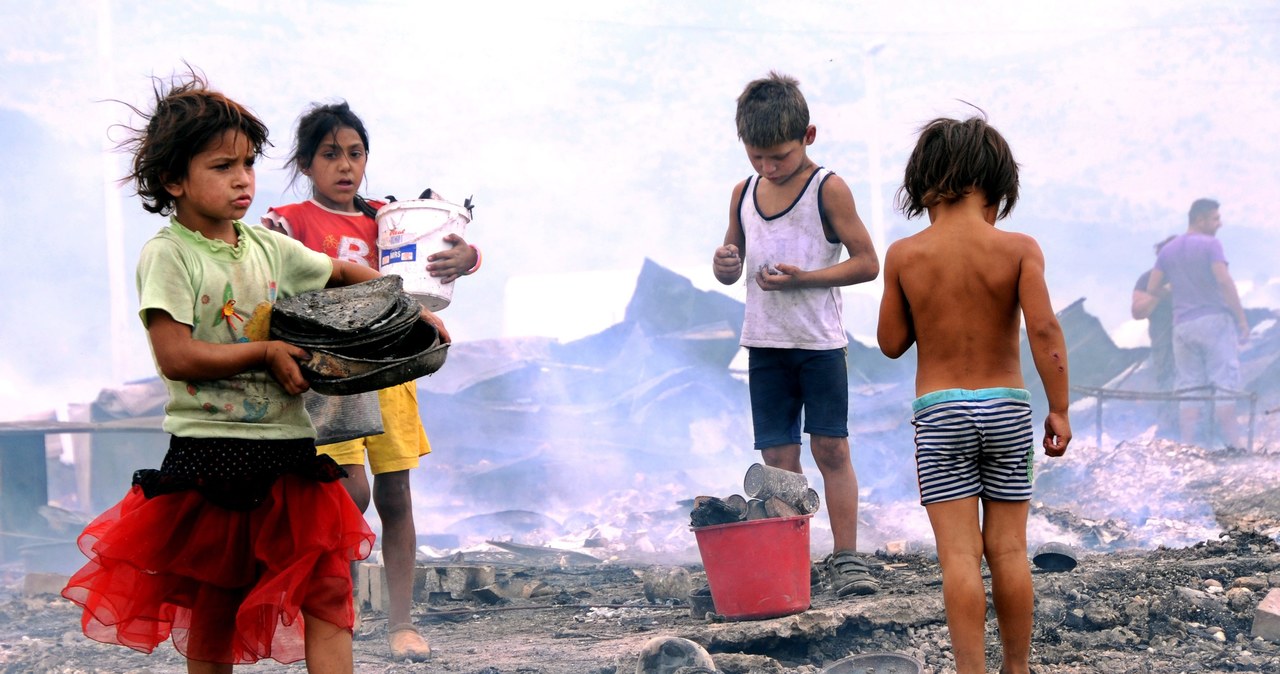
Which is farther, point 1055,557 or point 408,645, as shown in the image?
point 1055,557

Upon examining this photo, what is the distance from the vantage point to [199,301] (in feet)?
7.72

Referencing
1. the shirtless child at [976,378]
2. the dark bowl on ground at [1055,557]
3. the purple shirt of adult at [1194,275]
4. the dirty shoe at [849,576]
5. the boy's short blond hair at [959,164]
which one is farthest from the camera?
the purple shirt of adult at [1194,275]

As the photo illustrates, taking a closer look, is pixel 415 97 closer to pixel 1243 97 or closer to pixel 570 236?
pixel 570 236

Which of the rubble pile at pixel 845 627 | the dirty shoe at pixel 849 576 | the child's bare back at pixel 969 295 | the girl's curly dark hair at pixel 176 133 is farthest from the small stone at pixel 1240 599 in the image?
the girl's curly dark hair at pixel 176 133

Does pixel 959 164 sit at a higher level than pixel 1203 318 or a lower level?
higher

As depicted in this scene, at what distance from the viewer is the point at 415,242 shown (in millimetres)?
3652

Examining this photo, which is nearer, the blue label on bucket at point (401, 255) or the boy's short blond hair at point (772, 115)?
the blue label on bucket at point (401, 255)

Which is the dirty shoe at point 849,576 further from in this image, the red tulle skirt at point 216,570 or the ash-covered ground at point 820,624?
the red tulle skirt at point 216,570

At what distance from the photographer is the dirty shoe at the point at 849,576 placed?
13.1 ft

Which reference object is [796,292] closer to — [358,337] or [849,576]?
[849,576]

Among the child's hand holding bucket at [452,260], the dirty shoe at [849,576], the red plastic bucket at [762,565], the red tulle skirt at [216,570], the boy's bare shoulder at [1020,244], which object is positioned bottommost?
the dirty shoe at [849,576]

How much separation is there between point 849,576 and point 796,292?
1063 millimetres

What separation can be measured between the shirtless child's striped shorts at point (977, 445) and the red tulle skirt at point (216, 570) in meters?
1.35

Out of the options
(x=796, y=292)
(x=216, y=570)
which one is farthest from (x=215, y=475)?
(x=796, y=292)
